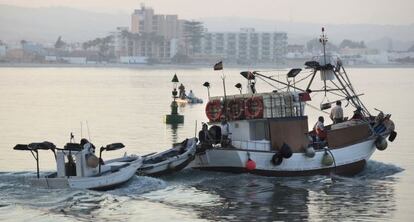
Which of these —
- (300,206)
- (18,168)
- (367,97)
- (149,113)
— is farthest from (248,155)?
(367,97)

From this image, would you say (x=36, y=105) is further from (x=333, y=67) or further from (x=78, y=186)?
(x=78, y=186)

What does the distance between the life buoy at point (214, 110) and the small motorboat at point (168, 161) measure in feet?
5.10

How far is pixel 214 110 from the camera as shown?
3950 centimetres

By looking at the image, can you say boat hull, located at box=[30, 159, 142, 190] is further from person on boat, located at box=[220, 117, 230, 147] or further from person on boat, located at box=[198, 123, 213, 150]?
person on boat, located at box=[220, 117, 230, 147]

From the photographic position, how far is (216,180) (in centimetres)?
3769

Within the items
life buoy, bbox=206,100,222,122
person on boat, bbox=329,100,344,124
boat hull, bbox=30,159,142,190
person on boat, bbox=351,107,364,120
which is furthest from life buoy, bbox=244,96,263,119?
person on boat, bbox=351,107,364,120

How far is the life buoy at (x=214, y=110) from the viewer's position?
3941cm

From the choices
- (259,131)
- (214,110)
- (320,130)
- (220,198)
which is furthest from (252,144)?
(220,198)

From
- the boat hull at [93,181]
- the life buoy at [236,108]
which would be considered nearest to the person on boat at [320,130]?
the life buoy at [236,108]

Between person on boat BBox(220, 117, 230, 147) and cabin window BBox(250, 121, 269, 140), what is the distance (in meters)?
1.03

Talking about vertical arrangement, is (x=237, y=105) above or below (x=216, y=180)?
above

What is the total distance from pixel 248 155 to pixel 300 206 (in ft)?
15.9

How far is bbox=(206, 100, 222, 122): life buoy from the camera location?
39406 mm

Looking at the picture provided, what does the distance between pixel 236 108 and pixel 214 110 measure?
3.37 ft
